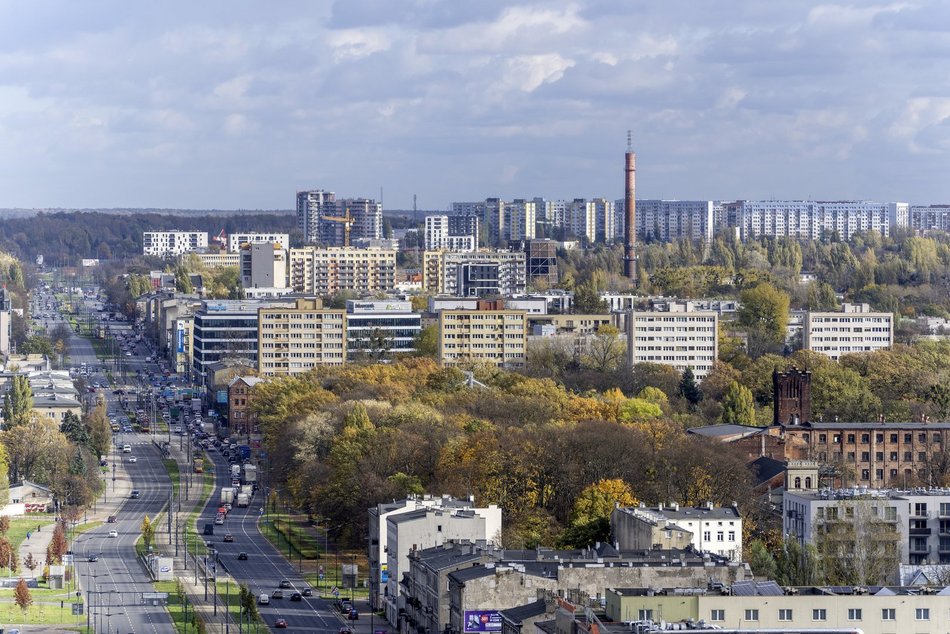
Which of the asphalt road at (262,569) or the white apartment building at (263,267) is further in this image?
the white apartment building at (263,267)

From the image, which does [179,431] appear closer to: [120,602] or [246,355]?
[246,355]

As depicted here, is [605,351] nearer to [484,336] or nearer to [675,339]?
[675,339]

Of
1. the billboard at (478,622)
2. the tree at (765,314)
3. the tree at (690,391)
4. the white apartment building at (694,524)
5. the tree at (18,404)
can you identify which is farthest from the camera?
the tree at (765,314)

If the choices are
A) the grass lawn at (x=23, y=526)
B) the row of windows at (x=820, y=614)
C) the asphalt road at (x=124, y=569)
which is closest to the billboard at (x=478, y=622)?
the row of windows at (x=820, y=614)

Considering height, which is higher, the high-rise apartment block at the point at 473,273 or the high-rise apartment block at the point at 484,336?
the high-rise apartment block at the point at 473,273

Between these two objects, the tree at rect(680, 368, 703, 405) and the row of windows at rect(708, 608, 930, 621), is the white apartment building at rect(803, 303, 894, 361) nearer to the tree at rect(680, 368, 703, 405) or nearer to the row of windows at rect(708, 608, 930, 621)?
the tree at rect(680, 368, 703, 405)

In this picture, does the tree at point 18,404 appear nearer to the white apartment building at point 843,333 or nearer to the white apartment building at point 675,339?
the white apartment building at point 675,339

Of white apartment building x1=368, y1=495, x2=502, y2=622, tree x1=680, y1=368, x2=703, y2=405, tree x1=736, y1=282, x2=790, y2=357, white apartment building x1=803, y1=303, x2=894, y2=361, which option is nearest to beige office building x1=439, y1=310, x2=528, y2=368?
tree x1=736, y1=282, x2=790, y2=357
